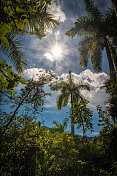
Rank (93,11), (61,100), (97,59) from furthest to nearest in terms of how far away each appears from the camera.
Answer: (61,100)
(97,59)
(93,11)

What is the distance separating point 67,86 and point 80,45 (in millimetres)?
5921

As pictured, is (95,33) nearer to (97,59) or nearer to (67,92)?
(97,59)

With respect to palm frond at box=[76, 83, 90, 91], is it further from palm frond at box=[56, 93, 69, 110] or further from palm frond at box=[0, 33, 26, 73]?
palm frond at box=[0, 33, 26, 73]

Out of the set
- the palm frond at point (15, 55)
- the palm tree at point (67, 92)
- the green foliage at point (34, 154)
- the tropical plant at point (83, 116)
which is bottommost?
the green foliage at point (34, 154)

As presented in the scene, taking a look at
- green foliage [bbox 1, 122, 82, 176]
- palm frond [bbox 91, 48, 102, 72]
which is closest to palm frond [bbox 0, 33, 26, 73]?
green foliage [bbox 1, 122, 82, 176]

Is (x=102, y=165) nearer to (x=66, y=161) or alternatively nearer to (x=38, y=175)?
(x=66, y=161)

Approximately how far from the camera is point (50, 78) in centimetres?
609

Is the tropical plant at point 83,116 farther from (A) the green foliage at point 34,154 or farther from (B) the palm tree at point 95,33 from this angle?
(B) the palm tree at point 95,33

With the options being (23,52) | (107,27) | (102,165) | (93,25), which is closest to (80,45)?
(93,25)

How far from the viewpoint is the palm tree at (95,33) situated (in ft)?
22.0

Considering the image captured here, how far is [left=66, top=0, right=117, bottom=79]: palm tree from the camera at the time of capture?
670 centimetres

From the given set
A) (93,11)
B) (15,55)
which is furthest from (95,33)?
(15,55)

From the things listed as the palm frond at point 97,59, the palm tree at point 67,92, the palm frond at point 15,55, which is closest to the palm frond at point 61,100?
the palm tree at point 67,92

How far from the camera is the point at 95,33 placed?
753cm
